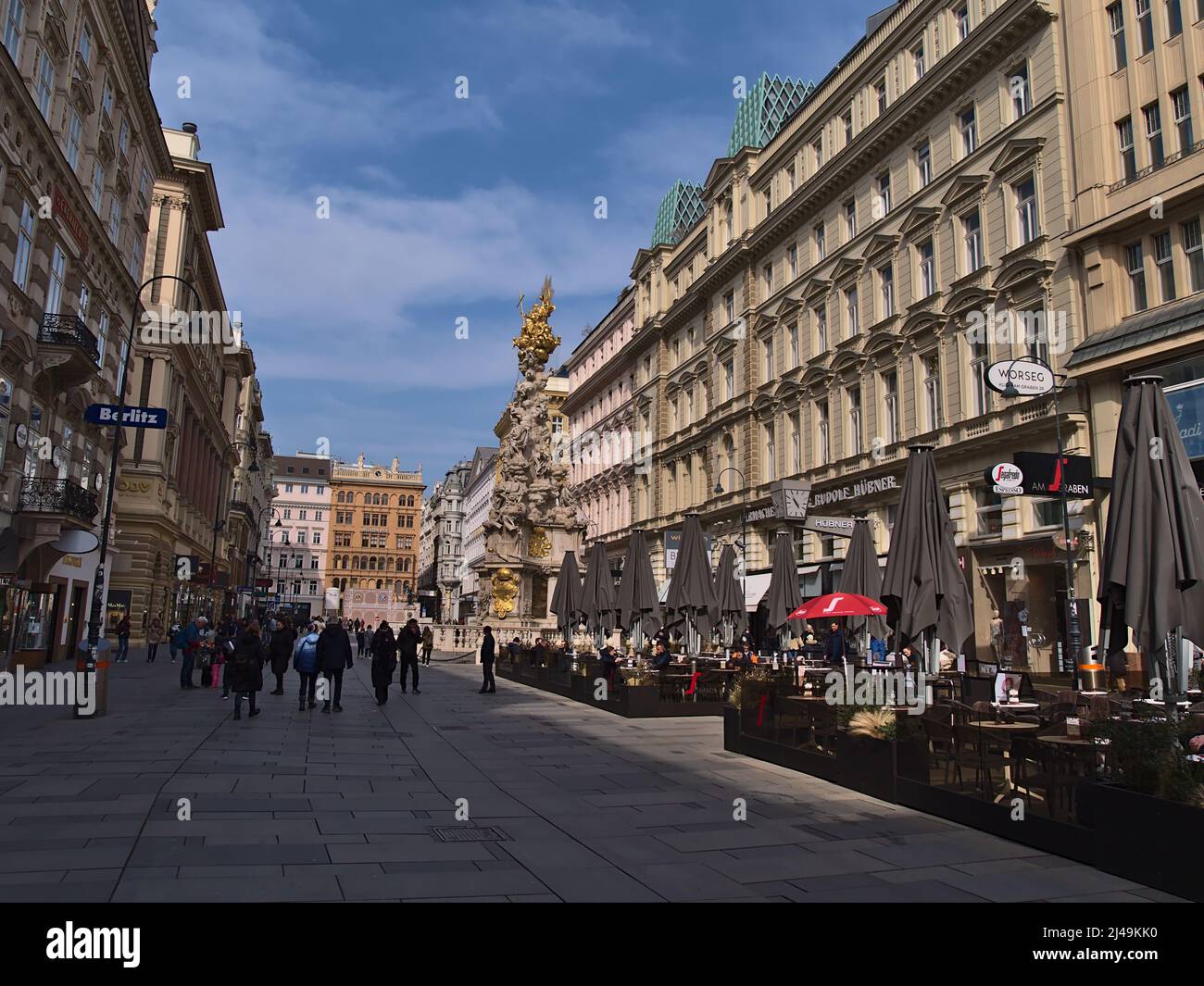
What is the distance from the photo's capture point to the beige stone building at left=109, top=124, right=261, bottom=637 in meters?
40.0

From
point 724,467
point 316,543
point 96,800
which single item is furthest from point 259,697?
point 316,543

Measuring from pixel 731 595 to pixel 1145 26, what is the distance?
1852 centimetres

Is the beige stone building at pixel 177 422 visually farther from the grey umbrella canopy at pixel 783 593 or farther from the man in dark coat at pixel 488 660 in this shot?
the grey umbrella canopy at pixel 783 593

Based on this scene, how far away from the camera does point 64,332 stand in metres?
24.8

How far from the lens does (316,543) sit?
130375 millimetres

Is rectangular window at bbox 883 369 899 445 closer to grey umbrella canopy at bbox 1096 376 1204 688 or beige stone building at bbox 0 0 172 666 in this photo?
grey umbrella canopy at bbox 1096 376 1204 688

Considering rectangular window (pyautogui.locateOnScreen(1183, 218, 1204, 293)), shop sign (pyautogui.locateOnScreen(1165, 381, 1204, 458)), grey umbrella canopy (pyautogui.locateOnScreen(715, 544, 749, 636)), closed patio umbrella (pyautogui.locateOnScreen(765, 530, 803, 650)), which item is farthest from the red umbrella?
rectangular window (pyautogui.locateOnScreen(1183, 218, 1204, 293))

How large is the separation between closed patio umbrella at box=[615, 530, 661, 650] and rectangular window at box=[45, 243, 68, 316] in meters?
17.5

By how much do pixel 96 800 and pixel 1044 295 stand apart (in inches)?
1008

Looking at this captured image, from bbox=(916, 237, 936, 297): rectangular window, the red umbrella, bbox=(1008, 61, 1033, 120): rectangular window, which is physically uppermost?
bbox=(1008, 61, 1033, 120): rectangular window

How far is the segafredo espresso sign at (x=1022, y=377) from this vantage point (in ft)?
67.7

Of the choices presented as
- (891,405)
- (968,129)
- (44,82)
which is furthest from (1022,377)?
(44,82)

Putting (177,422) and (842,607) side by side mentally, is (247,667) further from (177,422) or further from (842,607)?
(177,422)

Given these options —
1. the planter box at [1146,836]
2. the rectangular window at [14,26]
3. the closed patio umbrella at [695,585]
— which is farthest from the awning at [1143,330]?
the rectangular window at [14,26]
